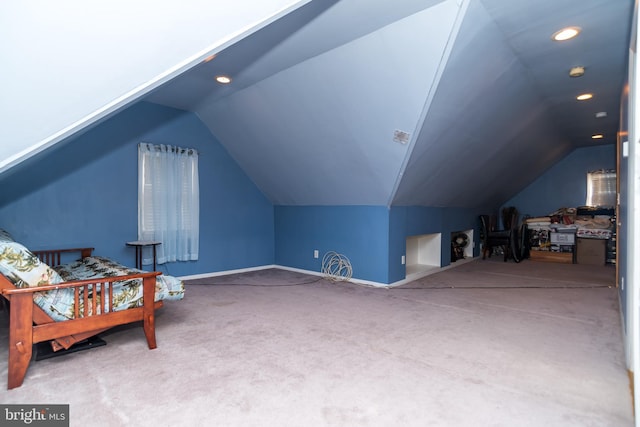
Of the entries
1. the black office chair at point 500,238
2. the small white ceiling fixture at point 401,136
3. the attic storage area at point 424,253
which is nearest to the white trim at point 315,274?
the attic storage area at point 424,253

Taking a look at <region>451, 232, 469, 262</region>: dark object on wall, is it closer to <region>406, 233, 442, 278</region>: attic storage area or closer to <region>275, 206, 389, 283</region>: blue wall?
<region>406, 233, 442, 278</region>: attic storage area

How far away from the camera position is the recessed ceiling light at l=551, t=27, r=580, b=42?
2.80 m

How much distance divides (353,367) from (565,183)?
25.5 ft

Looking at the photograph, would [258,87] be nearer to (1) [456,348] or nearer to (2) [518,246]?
Answer: (1) [456,348]

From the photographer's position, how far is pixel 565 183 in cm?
764

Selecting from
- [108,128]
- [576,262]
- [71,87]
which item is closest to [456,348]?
[71,87]

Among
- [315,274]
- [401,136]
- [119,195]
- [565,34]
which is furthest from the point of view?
[315,274]

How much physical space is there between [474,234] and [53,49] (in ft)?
23.2

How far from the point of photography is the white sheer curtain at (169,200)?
4.43 metres

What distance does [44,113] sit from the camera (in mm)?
1655

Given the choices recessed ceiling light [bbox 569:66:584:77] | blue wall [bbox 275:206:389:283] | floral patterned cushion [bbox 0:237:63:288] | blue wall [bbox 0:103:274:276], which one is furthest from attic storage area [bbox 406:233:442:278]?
floral patterned cushion [bbox 0:237:63:288]

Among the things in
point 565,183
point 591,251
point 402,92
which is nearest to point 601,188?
point 565,183

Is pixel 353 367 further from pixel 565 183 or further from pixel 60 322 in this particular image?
pixel 565 183

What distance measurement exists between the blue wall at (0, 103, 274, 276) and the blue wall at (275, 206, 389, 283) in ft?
1.58
